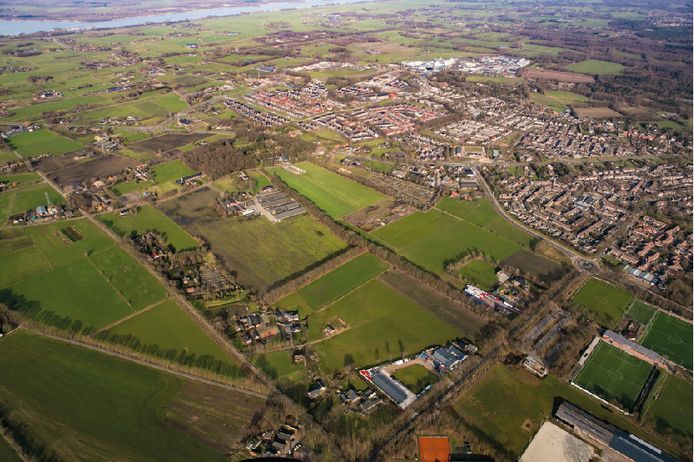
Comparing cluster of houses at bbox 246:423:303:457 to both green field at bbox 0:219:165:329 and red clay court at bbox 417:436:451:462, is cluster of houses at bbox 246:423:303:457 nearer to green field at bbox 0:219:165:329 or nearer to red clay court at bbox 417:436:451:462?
red clay court at bbox 417:436:451:462

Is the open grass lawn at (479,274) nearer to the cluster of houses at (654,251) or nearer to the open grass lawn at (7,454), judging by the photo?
the cluster of houses at (654,251)

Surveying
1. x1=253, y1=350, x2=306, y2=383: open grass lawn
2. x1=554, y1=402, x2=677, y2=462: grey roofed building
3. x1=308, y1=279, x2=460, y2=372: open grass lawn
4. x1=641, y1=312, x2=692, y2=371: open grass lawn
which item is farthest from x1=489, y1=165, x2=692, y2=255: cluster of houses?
x1=253, y1=350, x2=306, y2=383: open grass lawn

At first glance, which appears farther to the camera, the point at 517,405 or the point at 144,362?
the point at 144,362

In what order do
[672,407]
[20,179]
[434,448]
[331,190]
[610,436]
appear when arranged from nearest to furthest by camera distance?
[434,448] → [610,436] → [672,407] → [331,190] → [20,179]

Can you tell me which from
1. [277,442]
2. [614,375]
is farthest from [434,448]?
[614,375]

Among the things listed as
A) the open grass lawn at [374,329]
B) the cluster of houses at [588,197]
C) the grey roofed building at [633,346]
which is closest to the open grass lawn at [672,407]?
the grey roofed building at [633,346]

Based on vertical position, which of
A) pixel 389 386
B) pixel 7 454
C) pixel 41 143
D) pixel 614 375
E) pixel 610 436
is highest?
pixel 610 436

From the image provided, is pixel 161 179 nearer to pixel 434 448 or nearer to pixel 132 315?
pixel 132 315
